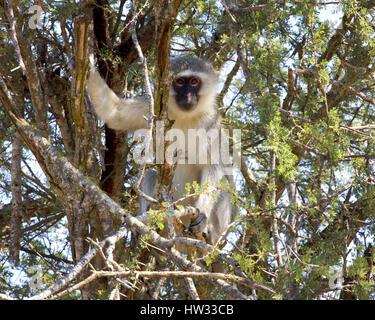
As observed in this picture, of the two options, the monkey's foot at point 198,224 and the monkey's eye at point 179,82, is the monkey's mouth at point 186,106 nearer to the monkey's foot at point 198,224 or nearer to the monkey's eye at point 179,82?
the monkey's eye at point 179,82

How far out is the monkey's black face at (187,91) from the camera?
4.31 metres

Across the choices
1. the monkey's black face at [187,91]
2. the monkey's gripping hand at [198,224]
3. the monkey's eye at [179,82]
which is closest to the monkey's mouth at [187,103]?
the monkey's black face at [187,91]

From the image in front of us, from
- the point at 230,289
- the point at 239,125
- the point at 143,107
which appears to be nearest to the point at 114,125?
the point at 143,107

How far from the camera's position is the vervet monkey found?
4.20 m

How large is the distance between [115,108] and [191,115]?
66 cm

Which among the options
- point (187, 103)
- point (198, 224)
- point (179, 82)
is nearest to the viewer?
point (198, 224)

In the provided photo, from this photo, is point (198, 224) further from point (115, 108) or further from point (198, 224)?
point (115, 108)

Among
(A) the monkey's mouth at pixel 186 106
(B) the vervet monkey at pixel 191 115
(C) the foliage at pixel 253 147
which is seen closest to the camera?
(C) the foliage at pixel 253 147

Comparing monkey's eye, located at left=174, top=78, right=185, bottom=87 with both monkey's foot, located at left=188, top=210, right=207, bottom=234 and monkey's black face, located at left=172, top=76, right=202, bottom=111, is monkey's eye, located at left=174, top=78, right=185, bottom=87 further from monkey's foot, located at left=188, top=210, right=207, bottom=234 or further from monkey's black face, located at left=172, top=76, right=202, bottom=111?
monkey's foot, located at left=188, top=210, right=207, bottom=234

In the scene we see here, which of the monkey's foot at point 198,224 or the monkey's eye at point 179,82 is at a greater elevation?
the monkey's eye at point 179,82

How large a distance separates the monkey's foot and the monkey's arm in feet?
3.06

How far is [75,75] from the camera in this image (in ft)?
10.4

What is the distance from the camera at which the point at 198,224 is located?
4102 millimetres

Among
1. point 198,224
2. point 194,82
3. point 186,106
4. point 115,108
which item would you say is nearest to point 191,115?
point 186,106
